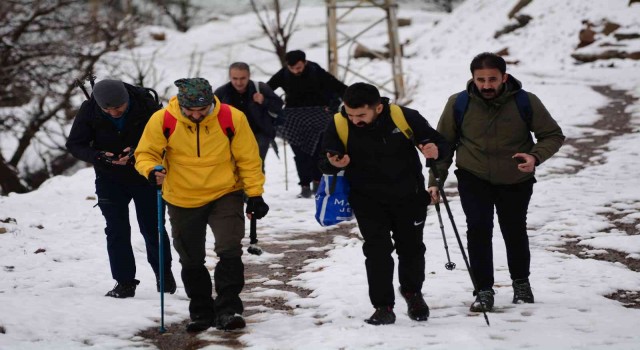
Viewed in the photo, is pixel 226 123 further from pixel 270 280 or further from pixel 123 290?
pixel 270 280

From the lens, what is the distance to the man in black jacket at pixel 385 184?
17.3 ft

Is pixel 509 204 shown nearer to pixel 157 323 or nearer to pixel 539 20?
pixel 157 323

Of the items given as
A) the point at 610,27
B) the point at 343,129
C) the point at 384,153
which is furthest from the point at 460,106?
the point at 610,27

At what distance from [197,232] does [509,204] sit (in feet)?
7.18

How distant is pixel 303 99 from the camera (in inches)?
439

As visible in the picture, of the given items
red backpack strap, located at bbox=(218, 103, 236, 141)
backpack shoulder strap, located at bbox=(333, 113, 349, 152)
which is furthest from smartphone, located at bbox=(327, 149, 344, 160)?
red backpack strap, located at bbox=(218, 103, 236, 141)

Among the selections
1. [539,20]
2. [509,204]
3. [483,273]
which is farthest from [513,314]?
[539,20]

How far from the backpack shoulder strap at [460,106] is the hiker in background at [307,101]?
5.17 meters

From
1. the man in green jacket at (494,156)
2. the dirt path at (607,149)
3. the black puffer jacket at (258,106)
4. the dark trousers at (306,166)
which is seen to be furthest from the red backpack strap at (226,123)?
the dark trousers at (306,166)

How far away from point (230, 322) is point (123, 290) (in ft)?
4.88

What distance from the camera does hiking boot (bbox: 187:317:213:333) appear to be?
18.1 feet

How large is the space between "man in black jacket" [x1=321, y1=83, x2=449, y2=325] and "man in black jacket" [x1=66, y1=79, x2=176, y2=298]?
5.53ft

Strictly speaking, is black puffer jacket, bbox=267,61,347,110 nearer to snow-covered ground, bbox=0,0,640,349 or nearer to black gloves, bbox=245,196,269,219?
snow-covered ground, bbox=0,0,640,349

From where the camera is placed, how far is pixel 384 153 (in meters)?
5.31
